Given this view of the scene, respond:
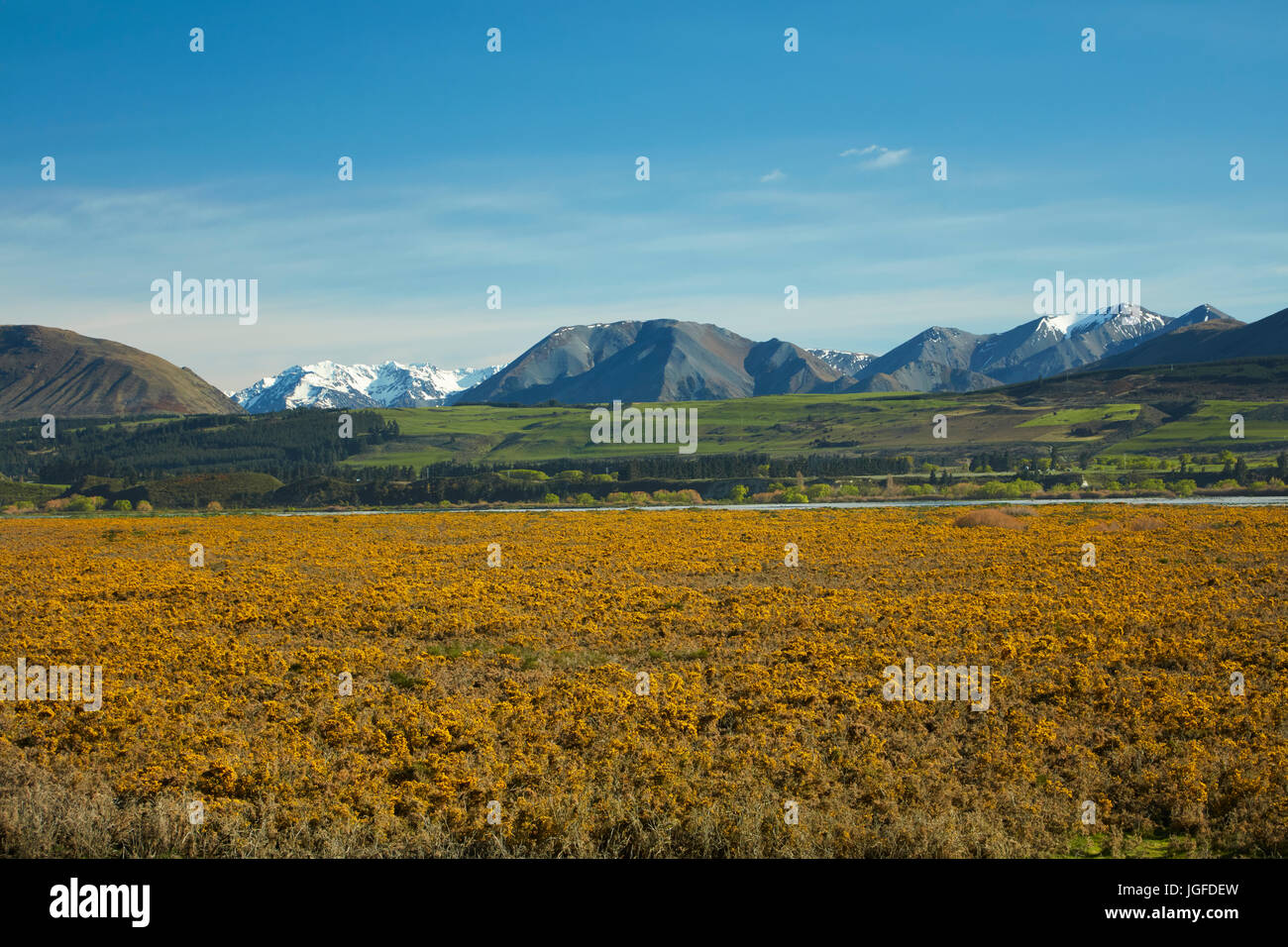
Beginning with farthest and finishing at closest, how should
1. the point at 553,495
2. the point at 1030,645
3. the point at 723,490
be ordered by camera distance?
the point at 723,490
the point at 553,495
the point at 1030,645

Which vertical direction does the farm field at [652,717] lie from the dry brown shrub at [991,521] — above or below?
below

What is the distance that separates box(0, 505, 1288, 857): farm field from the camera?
41.1ft

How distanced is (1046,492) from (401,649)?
9594cm

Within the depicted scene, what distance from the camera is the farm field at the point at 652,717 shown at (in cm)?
1252

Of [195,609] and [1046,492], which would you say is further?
[1046,492]

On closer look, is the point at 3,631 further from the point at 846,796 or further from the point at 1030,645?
the point at 1030,645

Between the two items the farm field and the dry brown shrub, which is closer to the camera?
the farm field

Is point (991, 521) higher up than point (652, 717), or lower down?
higher up

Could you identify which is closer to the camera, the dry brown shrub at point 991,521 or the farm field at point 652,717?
the farm field at point 652,717

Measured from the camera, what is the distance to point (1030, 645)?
21.2 metres

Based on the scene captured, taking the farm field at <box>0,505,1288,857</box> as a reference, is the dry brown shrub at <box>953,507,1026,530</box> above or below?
above

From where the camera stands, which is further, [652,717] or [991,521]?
[991,521]

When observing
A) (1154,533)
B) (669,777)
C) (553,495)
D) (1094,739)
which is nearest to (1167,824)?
(1094,739)

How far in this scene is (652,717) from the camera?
1661 centimetres
